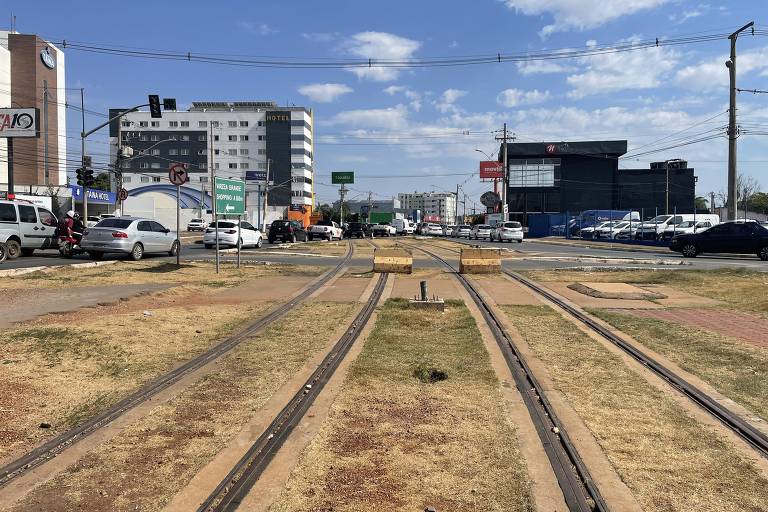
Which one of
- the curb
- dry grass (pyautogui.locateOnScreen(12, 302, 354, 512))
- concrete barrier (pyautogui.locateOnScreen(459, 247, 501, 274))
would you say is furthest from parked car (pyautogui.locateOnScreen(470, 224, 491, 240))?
dry grass (pyautogui.locateOnScreen(12, 302, 354, 512))

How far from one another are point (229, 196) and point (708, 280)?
14.1m

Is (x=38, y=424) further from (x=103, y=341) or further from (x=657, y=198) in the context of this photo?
(x=657, y=198)

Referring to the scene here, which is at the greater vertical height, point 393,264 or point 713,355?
point 393,264

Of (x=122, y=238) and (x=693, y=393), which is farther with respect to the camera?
(x=122, y=238)

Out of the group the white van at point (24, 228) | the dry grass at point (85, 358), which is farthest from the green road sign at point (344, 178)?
the dry grass at point (85, 358)

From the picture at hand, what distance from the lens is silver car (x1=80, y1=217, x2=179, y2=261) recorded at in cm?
2059

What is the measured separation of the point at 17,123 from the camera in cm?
3064

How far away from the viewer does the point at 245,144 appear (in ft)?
401

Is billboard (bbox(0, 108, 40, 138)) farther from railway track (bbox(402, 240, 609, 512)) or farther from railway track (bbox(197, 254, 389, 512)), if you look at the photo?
railway track (bbox(402, 240, 609, 512))

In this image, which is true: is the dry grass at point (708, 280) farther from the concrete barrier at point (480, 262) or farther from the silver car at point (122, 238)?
the silver car at point (122, 238)

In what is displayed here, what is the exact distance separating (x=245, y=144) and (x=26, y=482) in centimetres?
12339

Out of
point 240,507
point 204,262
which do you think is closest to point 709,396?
point 240,507

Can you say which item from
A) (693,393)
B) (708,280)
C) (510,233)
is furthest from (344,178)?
(693,393)

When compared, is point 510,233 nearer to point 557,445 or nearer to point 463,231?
point 463,231
